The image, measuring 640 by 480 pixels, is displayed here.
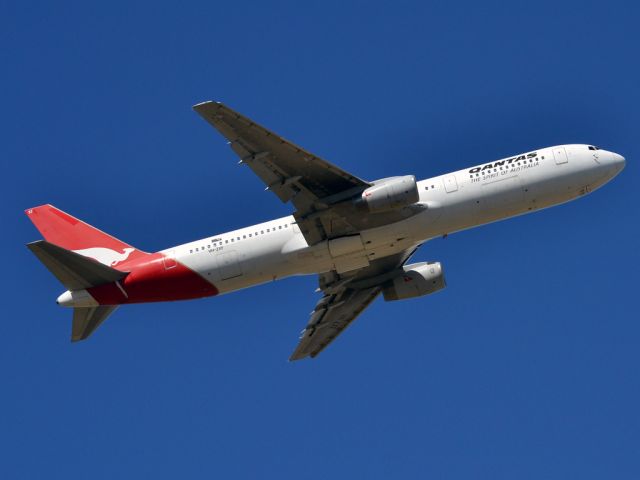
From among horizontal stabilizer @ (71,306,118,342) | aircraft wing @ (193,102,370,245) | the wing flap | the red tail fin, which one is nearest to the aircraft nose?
aircraft wing @ (193,102,370,245)

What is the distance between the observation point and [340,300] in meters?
73.9

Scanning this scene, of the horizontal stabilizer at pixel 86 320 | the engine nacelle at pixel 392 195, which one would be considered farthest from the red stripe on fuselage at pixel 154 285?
the engine nacelle at pixel 392 195

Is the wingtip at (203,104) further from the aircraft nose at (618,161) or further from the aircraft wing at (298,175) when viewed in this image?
the aircraft nose at (618,161)

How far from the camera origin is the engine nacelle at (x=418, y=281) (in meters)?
71.3

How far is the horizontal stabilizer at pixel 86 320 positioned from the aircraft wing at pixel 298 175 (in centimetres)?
1354

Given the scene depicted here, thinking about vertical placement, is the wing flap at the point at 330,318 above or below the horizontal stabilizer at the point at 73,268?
below

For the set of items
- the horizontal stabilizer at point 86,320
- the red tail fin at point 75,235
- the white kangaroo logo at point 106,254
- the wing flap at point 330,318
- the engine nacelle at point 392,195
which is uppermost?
the red tail fin at point 75,235

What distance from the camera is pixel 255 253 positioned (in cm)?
6544

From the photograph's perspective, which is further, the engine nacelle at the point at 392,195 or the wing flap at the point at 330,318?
the wing flap at the point at 330,318

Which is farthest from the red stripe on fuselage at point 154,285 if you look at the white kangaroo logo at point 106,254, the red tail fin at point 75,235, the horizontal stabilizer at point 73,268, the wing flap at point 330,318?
the wing flap at point 330,318

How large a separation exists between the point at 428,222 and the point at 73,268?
20908 mm

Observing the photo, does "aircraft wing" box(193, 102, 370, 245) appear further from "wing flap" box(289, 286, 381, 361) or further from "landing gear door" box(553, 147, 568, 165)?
"landing gear door" box(553, 147, 568, 165)

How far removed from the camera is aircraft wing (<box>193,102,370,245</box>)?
60.4 meters

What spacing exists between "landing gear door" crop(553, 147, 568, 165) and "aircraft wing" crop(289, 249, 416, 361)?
1152 centimetres
